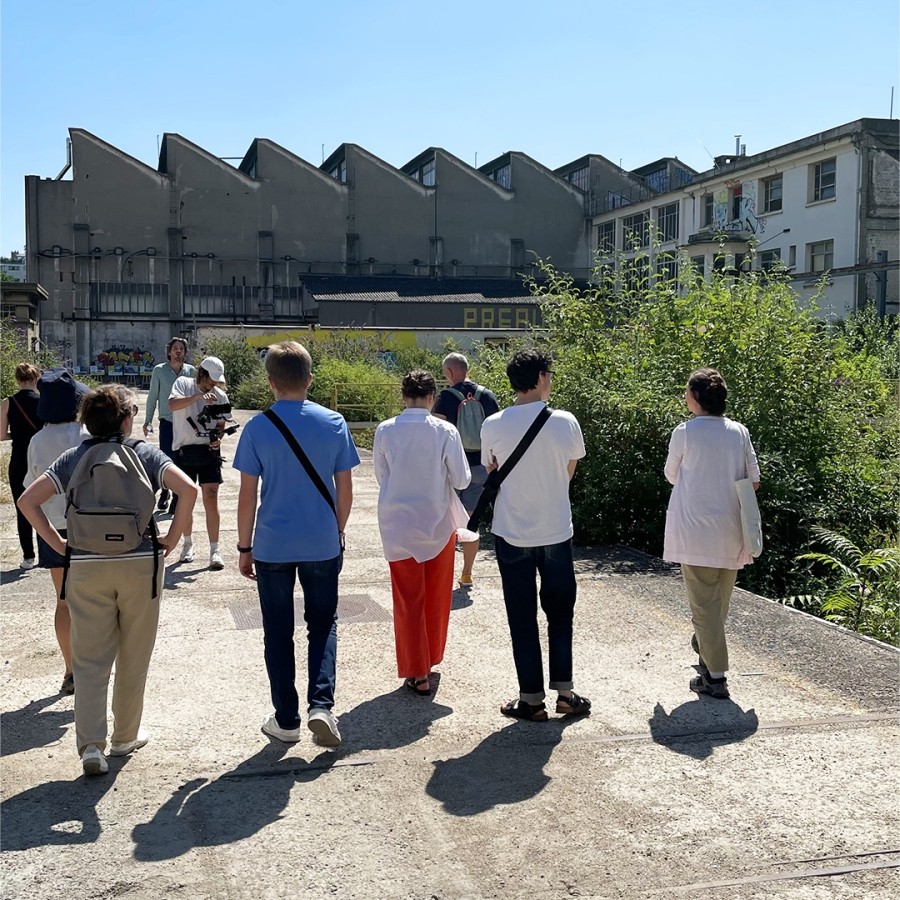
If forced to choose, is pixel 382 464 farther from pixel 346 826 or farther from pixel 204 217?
pixel 204 217

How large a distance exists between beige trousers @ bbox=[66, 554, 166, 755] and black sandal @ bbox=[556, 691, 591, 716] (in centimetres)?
211

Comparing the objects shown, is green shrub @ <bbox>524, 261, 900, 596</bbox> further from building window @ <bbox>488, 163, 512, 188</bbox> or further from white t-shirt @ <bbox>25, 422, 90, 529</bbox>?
building window @ <bbox>488, 163, 512, 188</bbox>

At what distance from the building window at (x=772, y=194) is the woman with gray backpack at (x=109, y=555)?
4499 centimetres

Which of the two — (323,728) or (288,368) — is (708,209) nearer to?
(288,368)

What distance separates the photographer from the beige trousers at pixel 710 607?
569cm

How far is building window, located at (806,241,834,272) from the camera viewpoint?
42.5m

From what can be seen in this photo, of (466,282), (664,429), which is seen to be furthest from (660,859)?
(466,282)

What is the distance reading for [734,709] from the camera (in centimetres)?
549

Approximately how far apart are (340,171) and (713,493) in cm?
6256

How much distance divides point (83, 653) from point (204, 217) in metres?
59.2

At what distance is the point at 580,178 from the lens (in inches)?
2685

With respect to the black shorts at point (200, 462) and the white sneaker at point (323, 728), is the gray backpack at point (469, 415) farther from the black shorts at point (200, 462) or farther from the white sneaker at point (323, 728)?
the white sneaker at point (323, 728)

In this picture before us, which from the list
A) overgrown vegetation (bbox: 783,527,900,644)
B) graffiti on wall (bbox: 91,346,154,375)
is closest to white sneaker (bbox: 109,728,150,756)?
overgrown vegetation (bbox: 783,527,900,644)

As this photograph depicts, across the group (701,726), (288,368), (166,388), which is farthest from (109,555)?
(166,388)
